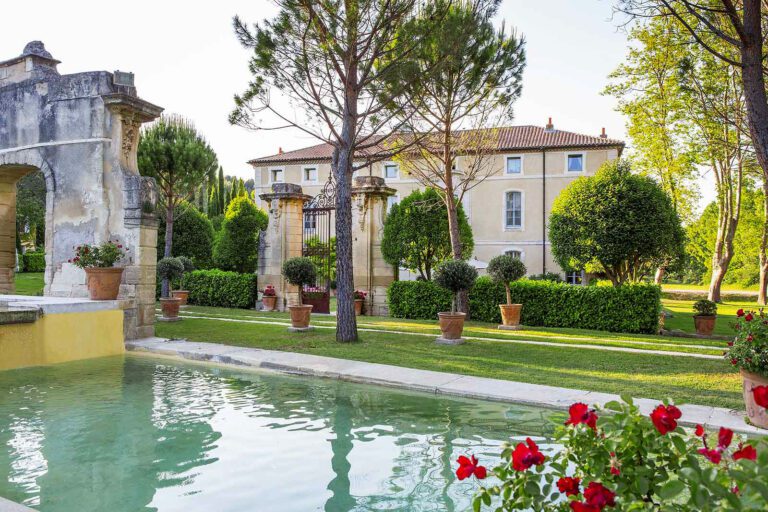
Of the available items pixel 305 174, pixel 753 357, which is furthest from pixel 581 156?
pixel 753 357

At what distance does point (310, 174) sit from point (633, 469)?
113 ft

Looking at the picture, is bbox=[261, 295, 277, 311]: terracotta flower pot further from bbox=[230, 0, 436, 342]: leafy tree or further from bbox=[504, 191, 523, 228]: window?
bbox=[504, 191, 523, 228]: window

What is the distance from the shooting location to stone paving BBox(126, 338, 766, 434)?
5.42 meters

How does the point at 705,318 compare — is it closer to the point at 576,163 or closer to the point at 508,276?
the point at 508,276

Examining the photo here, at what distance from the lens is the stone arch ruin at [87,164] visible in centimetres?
1052

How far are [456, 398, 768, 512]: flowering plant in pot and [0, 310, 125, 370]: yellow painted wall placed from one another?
8.26 m

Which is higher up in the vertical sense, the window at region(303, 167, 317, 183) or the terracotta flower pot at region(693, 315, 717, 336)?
the window at region(303, 167, 317, 183)

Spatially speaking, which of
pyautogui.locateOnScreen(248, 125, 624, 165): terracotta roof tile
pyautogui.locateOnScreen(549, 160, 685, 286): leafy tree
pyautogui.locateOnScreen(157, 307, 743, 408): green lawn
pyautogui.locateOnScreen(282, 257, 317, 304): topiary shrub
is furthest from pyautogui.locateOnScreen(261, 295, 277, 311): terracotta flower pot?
pyautogui.locateOnScreen(248, 125, 624, 165): terracotta roof tile

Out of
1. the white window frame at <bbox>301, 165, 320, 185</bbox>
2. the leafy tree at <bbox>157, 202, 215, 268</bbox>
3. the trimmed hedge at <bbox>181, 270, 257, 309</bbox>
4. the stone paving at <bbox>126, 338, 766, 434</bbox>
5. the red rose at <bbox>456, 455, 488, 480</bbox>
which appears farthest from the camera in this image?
the white window frame at <bbox>301, 165, 320, 185</bbox>

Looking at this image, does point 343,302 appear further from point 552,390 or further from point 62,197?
point 62,197

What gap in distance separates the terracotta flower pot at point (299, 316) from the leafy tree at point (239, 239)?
1085 centimetres

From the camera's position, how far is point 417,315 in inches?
608

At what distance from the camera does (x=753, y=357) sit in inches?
198

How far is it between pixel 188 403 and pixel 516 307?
908cm
